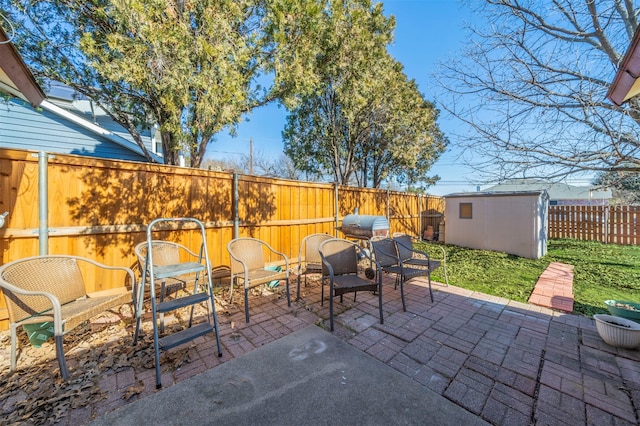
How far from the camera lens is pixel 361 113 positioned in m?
8.29

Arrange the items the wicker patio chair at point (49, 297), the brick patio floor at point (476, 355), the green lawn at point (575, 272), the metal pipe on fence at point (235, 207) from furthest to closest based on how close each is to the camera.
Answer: the metal pipe on fence at point (235, 207) < the green lawn at point (575, 272) < the wicker patio chair at point (49, 297) < the brick patio floor at point (476, 355)

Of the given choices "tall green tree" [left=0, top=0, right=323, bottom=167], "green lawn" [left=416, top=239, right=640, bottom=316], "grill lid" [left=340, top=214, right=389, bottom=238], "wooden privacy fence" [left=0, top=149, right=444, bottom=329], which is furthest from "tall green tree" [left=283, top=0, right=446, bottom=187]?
"green lawn" [left=416, top=239, right=640, bottom=316]

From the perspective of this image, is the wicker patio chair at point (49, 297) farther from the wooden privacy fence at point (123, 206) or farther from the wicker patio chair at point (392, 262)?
the wicker patio chair at point (392, 262)

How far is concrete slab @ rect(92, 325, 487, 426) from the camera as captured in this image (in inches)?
67.1

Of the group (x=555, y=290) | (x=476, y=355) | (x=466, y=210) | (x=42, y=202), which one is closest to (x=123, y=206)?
(x=42, y=202)

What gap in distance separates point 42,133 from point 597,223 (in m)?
17.4

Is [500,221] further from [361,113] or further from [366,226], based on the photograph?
[361,113]

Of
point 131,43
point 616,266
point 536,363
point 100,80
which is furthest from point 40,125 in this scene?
point 616,266

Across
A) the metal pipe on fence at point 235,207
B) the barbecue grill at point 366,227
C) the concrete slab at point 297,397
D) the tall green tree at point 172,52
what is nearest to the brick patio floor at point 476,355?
the concrete slab at point 297,397

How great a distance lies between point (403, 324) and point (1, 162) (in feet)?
15.9

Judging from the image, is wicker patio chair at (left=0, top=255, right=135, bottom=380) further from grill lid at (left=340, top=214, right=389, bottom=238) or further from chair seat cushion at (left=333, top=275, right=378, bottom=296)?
grill lid at (left=340, top=214, right=389, bottom=238)

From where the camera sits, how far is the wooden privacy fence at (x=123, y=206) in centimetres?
283

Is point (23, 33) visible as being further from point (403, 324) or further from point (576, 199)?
A: point (576, 199)

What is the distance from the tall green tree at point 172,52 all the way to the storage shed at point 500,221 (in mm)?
7020
